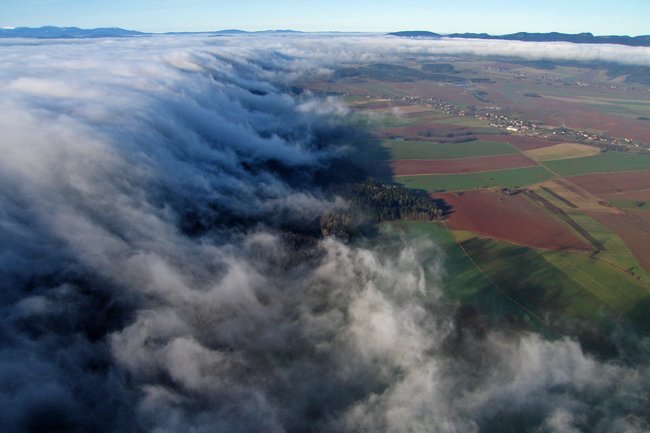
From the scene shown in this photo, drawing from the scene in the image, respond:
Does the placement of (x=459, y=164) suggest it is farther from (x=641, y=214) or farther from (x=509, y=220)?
(x=641, y=214)

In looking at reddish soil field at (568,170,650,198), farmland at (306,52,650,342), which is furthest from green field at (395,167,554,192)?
reddish soil field at (568,170,650,198)

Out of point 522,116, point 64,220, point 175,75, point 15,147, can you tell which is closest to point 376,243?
point 64,220

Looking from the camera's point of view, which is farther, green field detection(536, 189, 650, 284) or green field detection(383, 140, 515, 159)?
green field detection(383, 140, 515, 159)

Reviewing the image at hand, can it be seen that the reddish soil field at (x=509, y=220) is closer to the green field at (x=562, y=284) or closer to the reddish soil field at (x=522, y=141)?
the green field at (x=562, y=284)

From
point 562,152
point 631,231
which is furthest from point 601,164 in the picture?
point 631,231

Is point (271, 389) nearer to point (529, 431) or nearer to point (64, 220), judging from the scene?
point (529, 431)

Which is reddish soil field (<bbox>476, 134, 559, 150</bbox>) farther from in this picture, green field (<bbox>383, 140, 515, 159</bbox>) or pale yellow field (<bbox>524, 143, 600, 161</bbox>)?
green field (<bbox>383, 140, 515, 159</bbox>)
